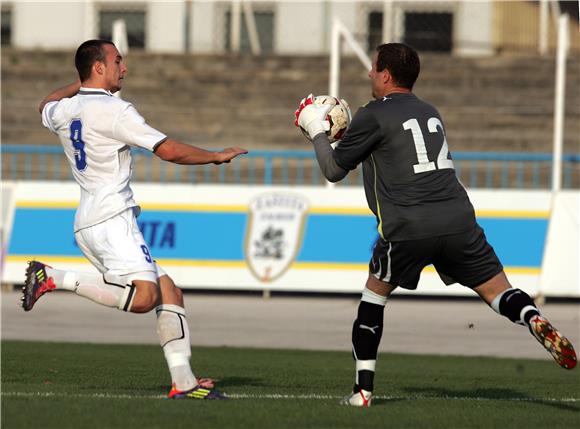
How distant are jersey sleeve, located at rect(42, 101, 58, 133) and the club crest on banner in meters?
9.41

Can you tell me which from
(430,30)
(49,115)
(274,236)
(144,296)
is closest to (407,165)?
(144,296)

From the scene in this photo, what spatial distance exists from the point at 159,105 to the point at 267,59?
8.89 feet

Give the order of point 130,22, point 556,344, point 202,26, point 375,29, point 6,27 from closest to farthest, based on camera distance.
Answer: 1. point 556,344
2. point 375,29
3. point 202,26
4. point 130,22
5. point 6,27

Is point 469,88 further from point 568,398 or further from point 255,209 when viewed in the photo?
point 568,398

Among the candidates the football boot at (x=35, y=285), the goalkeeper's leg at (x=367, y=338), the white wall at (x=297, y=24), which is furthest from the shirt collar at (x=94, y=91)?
the white wall at (x=297, y=24)

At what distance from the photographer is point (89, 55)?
7.99 m

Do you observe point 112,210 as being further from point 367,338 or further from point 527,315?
point 527,315

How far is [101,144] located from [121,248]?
63cm

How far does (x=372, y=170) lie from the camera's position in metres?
7.96

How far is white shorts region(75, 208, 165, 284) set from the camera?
7.80 metres

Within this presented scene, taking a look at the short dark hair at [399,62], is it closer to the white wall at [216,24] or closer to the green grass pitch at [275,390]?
the green grass pitch at [275,390]

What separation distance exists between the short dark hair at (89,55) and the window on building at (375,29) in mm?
21793

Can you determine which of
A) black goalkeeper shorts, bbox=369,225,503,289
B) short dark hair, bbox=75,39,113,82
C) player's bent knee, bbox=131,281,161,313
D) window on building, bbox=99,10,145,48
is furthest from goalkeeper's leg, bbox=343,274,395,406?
window on building, bbox=99,10,145,48

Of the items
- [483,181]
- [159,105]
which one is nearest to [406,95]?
[483,181]
